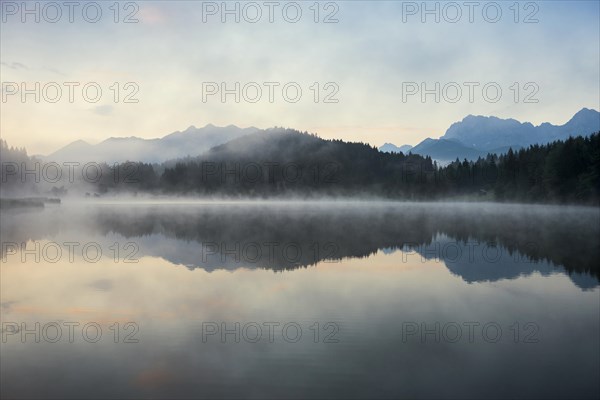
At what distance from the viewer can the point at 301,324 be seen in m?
18.6

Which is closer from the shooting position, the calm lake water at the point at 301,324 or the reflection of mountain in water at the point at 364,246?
the calm lake water at the point at 301,324

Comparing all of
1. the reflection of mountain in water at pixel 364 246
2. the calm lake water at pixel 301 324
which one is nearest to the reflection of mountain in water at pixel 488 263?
the reflection of mountain in water at pixel 364 246

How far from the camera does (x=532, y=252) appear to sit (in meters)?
39.6

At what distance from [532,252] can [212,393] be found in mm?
34892

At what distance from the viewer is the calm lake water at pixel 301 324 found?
42.5 feet

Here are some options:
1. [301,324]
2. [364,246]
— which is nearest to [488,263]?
[364,246]

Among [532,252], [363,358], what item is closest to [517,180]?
[532,252]

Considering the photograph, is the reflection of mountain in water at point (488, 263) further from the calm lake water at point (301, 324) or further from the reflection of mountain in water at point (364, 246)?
the calm lake water at point (301, 324)

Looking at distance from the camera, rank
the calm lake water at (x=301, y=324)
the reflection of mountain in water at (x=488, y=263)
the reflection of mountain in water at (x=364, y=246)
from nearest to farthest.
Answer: the calm lake water at (x=301, y=324)
the reflection of mountain in water at (x=488, y=263)
the reflection of mountain in water at (x=364, y=246)

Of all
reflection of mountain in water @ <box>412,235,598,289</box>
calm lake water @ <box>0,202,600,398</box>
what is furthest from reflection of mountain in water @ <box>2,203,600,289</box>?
calm lake water @ <box>0,202,600,398</box>

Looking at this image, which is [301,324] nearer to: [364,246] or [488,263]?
[488,263]

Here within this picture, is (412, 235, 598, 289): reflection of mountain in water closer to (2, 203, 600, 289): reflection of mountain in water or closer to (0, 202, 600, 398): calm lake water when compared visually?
(2, 203, 600, 289): reflection of mountain in water

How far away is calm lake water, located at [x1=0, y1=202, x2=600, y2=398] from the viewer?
13.0 metres

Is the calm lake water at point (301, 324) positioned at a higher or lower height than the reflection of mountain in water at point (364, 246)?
lower
